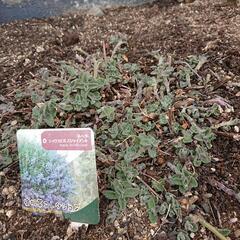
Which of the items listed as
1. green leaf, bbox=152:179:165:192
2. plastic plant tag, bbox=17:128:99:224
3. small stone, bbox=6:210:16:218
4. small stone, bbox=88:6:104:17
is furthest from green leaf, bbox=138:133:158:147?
small stone, bbox=88:6:104:17

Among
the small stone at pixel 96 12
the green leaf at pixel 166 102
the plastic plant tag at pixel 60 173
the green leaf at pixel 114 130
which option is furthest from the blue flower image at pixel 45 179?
the small stone at pixel 96 12

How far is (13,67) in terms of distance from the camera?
8.16ft

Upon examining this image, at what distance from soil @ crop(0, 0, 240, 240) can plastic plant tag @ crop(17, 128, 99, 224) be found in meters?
0.08

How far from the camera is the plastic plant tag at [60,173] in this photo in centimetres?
167

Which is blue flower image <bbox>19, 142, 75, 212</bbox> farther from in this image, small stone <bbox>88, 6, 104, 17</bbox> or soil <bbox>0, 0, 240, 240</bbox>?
small stone <bbox>88, 6, 104, 17</bbox>

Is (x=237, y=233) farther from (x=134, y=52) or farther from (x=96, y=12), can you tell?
(x=96, y=12)

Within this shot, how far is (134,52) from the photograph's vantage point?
2.38 metres

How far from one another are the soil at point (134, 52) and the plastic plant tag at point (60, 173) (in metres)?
0.08

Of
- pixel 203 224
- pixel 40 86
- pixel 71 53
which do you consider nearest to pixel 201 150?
pixel 203 224

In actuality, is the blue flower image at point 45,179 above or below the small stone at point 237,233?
A: above

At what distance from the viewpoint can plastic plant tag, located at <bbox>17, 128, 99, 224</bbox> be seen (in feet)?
5.46

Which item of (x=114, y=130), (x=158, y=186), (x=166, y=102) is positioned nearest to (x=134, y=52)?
(x=166, y=102)

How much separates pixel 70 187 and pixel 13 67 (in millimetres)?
953

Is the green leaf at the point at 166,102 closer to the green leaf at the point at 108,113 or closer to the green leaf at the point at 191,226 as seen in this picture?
the green leaf at the point at 108,113
